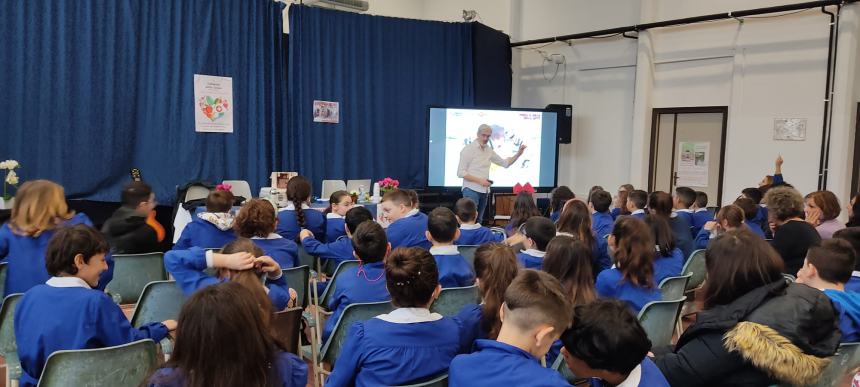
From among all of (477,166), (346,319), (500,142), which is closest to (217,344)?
(346,319)

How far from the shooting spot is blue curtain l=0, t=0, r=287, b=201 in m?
6.36

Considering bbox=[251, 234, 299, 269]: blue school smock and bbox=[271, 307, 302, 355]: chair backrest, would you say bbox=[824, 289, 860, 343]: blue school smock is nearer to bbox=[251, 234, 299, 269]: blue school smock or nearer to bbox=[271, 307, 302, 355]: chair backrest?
bbox=[271, 307, 302, 355]: chair backrest

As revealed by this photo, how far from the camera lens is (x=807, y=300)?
190cm

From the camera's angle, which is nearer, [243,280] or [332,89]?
[243,280]

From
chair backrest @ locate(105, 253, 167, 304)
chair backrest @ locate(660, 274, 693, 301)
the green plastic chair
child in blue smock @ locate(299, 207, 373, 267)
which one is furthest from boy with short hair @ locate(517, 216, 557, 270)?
the green plastic chair

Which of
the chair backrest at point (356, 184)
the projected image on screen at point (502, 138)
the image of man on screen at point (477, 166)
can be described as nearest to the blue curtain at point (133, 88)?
the chair backrest at point (356, 184)

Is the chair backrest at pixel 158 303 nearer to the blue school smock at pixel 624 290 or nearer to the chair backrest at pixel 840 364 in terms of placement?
the blue school smock at pixel 624 290

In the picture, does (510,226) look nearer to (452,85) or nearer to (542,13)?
(452,85)

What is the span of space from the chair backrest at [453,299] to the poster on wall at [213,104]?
5.68 m

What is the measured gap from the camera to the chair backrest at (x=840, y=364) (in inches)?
77.7

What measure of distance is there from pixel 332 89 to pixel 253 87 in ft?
3.94

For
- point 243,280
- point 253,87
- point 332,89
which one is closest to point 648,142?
point 332,89

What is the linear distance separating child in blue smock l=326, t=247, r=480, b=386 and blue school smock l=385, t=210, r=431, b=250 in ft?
6.15

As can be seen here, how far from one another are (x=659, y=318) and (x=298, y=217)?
2.77 m
